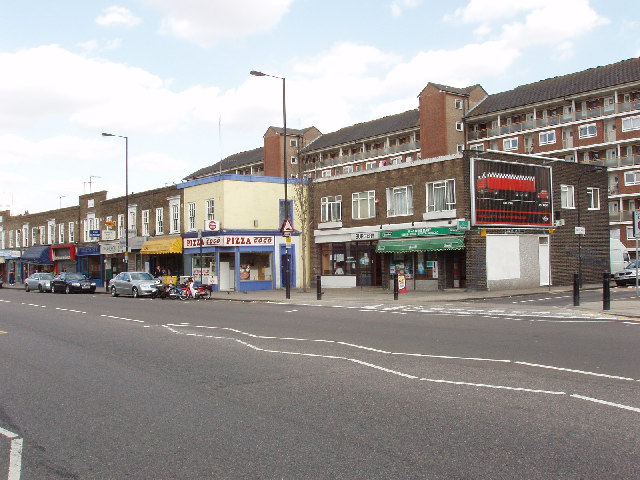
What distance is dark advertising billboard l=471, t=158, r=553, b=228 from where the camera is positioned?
28.7 metres

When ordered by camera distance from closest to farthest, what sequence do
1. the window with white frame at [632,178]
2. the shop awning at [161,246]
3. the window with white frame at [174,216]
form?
the shop awning at [161,246]
the window with white frame at [174,216]
the window with white frame at [632,178]

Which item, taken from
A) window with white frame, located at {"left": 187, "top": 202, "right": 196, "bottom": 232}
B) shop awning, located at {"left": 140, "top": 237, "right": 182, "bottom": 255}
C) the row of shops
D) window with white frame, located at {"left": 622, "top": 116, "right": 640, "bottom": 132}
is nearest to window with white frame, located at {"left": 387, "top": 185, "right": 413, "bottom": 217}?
the row of shops

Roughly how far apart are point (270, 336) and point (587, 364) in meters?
6.63

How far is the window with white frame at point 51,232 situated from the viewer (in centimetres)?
5806

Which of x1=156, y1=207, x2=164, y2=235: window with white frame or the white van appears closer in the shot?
the white van

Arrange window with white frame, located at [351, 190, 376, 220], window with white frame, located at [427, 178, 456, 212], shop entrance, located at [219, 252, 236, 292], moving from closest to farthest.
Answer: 1. window with white frame, located at [427, 178, 456, 212]
2. window with white frame, located at [351, 190, 376, 220]
3. shop entrance, located at [219, 252, 236, 292]

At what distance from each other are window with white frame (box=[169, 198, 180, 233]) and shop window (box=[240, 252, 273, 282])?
635cm

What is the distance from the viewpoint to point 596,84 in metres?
58.8

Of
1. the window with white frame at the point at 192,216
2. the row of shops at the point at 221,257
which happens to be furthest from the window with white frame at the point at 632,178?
the window with white frame at the point at 192,216

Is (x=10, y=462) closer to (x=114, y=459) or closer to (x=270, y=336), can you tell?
(x=114, y=459)

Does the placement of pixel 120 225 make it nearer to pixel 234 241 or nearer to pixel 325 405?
pixel 234 241

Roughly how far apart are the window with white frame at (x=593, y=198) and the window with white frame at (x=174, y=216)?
2599 cm

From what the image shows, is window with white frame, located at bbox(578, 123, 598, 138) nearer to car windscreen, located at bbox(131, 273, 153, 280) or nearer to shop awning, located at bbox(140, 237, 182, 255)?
shop awning, located at bbox(140, 237, 182, 255)

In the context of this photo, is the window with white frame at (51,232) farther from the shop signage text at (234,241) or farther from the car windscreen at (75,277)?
the shop signage text at (234,241)
